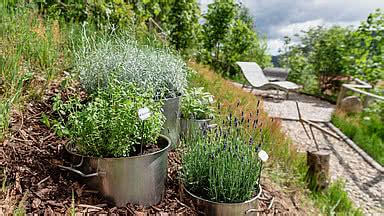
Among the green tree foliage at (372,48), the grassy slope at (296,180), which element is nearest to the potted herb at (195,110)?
the grassy slope at (296,180)

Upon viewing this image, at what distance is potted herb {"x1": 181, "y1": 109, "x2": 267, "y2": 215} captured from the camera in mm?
1632

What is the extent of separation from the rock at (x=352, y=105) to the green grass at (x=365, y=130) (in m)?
0.15

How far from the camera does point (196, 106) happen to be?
96.1 inches

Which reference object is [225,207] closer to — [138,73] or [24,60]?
[138,73]

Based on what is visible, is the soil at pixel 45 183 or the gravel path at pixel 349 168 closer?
the soil at pixel 45 183

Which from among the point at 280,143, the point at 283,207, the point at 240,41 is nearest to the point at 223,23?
the point at 240,41

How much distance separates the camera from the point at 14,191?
1471 mm

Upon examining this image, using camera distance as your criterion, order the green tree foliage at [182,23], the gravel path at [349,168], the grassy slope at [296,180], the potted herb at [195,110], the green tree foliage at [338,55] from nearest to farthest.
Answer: the potted herb at [195,110], the grassy slope at [296,180], the gravel path at [349,168], the green tree foliage at [338,55], the green tree foliage at [182,23]

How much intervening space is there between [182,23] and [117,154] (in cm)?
557

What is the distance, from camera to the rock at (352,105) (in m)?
6.12

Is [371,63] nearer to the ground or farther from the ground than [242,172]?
farther from the ground

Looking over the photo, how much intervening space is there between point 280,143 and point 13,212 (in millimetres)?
2344

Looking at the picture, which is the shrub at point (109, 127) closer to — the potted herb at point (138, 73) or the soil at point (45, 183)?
the soil at point (45, 183)

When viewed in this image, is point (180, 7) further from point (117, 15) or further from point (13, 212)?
point (13, 212)
